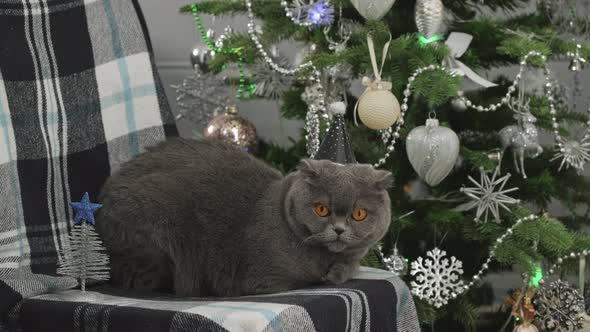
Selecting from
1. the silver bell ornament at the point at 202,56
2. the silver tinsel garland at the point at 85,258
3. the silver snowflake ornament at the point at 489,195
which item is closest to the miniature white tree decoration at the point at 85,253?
the silver tinsel garland at the point at 85,258

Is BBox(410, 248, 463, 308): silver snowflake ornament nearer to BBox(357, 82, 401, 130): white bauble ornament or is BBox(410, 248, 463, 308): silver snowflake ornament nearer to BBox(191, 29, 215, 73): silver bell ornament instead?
BBox(357, 82, 401, 130): white bauble ornament

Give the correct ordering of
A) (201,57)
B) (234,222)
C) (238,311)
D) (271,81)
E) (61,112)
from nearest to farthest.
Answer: (238,311), (234,222), (61,112), (271,81), (201,57)

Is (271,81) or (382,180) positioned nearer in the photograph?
(382,180)

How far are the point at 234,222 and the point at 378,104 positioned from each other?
Answer: 0.40 metres

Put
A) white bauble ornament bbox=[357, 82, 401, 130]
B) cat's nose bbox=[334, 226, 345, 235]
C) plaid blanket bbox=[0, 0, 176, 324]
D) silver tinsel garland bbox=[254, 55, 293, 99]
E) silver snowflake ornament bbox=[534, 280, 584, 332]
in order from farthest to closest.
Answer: silver tinsel garland bbox=[254, 55, 293, 99] → silver snowflake ornament bbox=[534, 280, 584, 332] → white bauble ornament bbox=[357, 82, 401, 130] → plaid blanket bbox=[0, 0, 176, 324] → cat's nose bbox=[334, 226, 345, 235]

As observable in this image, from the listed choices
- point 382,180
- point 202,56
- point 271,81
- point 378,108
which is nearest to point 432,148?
point 378,108

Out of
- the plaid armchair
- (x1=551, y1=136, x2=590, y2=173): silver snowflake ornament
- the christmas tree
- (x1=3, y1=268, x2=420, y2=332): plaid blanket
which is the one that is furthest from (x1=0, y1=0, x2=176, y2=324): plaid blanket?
(x1=551, y1=136, x2=590, y2=173): silver snowflake ornament

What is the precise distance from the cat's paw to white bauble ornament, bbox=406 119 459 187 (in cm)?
42

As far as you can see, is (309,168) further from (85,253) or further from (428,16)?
(428,16)

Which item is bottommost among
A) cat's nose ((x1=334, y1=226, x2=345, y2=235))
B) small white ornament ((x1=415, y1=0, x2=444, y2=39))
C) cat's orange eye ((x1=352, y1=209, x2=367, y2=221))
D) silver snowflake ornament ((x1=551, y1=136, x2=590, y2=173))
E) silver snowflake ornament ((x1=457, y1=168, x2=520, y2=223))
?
silver snowflake ornament ((x1=457, y1=168, x2=520, y2=223))

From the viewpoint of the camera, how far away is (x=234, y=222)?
4.24 ft

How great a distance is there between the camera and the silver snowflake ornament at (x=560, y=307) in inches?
68.7

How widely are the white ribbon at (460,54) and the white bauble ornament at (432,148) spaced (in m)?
0.14

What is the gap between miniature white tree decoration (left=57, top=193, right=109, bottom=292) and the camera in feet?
4.10
